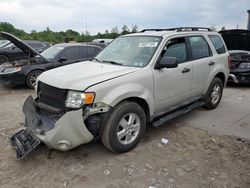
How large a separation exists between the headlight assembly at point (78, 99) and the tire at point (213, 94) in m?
3.19

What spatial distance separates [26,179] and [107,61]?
7.52 ft

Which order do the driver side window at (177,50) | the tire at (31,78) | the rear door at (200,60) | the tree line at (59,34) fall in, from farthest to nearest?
the tree line at (59,34) → the tire at (31,78) → the rear door at (200,60) → the driver side window at (177,50)

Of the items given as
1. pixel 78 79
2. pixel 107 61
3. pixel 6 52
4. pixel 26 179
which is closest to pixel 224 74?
pixel 107 61

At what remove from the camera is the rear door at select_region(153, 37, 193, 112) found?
421 centimetres

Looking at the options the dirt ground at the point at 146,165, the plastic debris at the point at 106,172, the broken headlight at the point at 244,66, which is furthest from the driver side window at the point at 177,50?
the broken headlight at the point at 244,66

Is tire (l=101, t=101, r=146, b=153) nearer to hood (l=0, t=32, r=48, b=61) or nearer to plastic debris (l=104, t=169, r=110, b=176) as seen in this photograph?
plastic debris (l=104, t=169, r=110, b=176)

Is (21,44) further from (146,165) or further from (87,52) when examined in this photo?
(146,165)

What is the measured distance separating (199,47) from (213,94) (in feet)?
3.97

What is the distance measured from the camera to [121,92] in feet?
11.7

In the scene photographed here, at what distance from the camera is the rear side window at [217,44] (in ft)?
18.6

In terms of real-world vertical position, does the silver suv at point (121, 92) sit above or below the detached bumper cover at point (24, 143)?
above

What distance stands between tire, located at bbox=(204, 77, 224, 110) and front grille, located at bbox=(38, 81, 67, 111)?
3.38 m

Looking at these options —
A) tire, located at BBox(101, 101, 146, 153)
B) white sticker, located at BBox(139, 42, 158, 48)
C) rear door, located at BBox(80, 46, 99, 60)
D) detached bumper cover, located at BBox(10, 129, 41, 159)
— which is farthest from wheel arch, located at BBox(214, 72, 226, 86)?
rear door, located at BBox(80, 46, 99, 60)

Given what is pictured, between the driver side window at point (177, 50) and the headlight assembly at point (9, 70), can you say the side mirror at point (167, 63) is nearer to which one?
the driver side window at point (177, 50)
